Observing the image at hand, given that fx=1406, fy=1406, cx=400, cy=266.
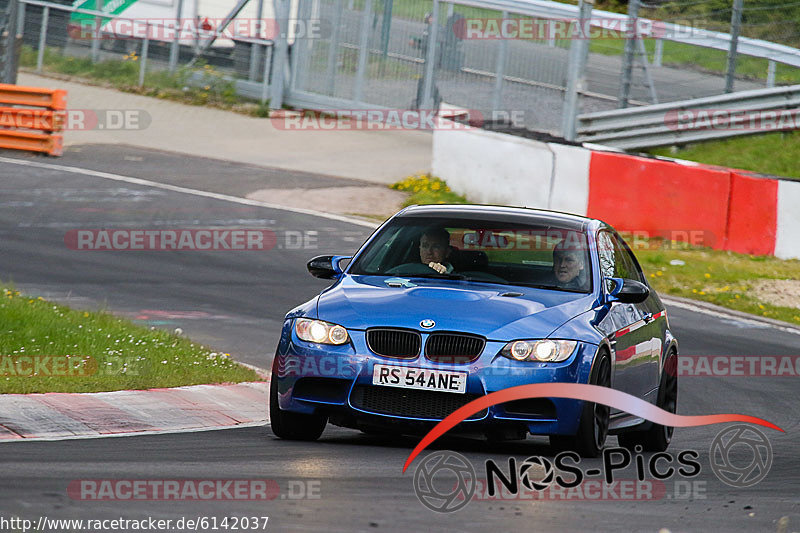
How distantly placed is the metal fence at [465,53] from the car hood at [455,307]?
16100 mm

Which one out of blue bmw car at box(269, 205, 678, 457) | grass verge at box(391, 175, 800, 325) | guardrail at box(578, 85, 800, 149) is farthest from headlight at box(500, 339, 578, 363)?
guardrail at box(578, 85, 800, 149)

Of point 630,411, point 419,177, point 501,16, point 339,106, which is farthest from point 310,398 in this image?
point 339,106

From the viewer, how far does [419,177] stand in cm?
2341

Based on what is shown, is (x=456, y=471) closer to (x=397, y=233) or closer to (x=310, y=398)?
(x=310, y=398)

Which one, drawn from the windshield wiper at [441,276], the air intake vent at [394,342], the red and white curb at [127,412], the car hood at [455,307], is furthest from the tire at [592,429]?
the red and white curb at [127,412]

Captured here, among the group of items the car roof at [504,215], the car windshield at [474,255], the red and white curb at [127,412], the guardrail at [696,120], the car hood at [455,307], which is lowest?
the red and white curb at [127,412]

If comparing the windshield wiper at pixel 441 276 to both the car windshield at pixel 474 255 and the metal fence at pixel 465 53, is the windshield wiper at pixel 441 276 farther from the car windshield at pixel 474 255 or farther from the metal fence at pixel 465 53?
the metal fence at pixel 465 53

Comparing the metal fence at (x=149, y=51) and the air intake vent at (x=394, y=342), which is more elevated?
the metal fence at (x=149, y=51)

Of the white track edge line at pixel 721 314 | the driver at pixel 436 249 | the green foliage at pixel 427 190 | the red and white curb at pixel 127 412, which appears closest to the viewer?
the red and white curb at pixel 127 412

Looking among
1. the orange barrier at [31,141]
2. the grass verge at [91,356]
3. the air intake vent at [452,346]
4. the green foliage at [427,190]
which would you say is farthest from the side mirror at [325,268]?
the orange barrier at [31,141]

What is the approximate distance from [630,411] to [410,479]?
230 centimetres

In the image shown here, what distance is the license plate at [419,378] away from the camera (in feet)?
24.1

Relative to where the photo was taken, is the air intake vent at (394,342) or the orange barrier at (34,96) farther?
the orange barrier at (34,96)

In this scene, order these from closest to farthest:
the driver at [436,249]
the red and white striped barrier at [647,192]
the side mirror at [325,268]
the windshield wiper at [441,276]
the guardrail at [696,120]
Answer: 1. the windshield wiper at [441,276]
2. the driver at [436,249]
3. the side mirror at [325,268]
4. the red and white striped barrier at [647,192]
5. the guardrail at [696,120]
